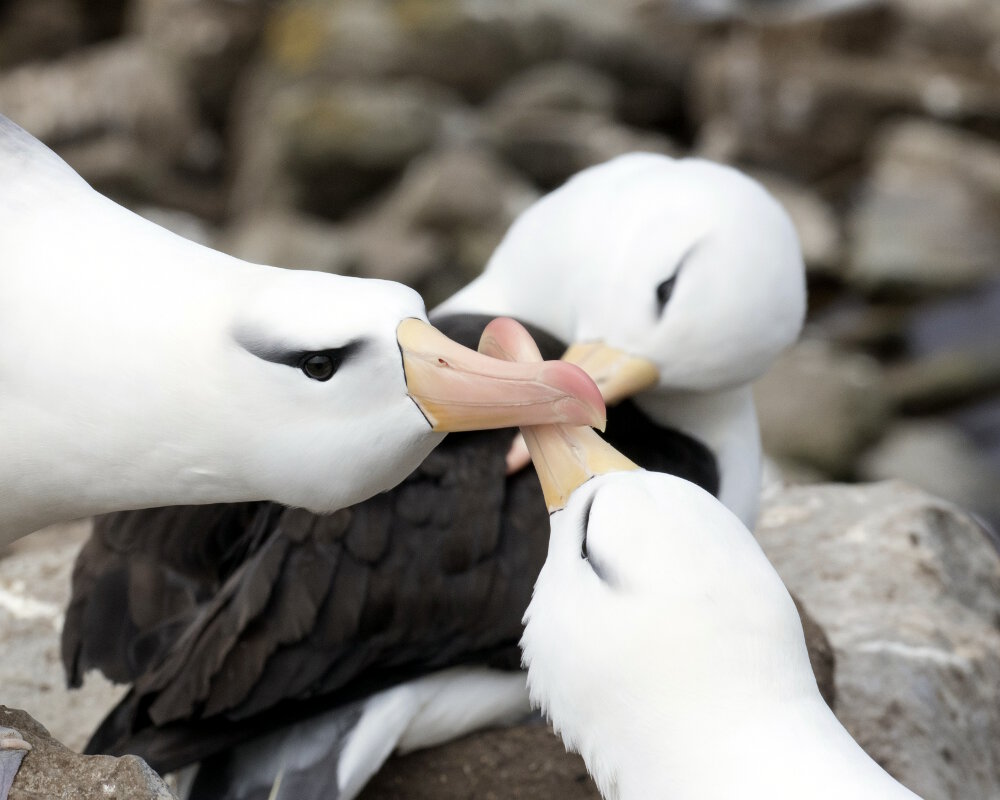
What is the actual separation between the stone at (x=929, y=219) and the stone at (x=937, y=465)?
7.26 feet

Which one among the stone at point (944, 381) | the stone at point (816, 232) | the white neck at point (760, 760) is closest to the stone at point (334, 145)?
the stone at point (816, 232)

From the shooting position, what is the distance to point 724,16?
16938 millimetres

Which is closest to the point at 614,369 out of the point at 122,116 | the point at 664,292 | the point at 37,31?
the point at 664,292

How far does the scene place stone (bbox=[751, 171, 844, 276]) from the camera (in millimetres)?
12992

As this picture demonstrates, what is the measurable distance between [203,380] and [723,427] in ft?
6.97

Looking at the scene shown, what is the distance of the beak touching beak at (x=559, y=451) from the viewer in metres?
2.84

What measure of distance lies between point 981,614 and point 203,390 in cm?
348

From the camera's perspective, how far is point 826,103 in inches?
552

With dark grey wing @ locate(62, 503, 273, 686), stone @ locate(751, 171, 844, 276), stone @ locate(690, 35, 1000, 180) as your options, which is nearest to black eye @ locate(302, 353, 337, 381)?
dark grey wing @ locate(62, 503, 273, 686)

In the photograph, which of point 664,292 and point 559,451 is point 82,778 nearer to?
point 559,451

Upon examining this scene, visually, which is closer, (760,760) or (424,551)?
(760,760)

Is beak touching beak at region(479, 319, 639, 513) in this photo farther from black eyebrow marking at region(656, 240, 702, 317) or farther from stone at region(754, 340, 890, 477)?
stone at region(754, 340, 890, 477)

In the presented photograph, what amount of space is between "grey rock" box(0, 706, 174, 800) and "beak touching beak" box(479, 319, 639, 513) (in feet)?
Result: 3.11

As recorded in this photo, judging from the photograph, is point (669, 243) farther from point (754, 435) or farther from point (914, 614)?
point (914, 614)
